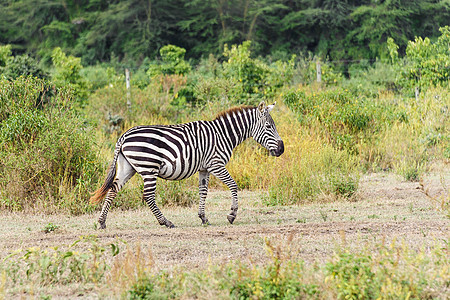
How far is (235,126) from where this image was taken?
952cm

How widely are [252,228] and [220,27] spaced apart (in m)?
32.6

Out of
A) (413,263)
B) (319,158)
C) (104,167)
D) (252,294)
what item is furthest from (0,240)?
(319,158)

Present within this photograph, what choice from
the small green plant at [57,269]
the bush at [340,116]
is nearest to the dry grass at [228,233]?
the small green plant at [57,269]

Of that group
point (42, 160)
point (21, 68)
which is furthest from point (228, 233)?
point (21, 68)

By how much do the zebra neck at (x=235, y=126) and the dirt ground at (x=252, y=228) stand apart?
1.32m

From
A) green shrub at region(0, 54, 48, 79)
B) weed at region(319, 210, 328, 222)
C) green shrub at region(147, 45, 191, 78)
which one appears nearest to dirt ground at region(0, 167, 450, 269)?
weed at region(319, 210, 328, 222)

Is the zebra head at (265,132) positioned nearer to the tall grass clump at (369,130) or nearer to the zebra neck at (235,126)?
the zebra neck at (235,126)

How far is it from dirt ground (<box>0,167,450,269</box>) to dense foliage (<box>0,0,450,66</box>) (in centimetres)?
2701

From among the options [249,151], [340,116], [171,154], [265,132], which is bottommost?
[171,154]

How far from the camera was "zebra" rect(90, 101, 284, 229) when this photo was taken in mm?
8641

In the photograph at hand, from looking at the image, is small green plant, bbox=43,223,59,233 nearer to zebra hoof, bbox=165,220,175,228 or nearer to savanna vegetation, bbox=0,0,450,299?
savanna vegetation, bbox=0,0,450,299

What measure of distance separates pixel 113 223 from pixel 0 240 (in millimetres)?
1760

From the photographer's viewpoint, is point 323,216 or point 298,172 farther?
point 298,172

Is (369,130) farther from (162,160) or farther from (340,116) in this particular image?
(162,160)
